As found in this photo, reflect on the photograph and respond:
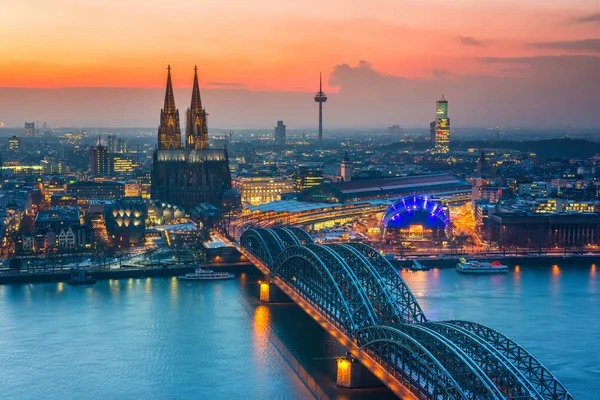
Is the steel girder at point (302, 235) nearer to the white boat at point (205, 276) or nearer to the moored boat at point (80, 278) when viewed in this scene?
the white boat at point (205, 276)

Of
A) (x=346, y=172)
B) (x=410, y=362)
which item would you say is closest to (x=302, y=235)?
(x=410, y=362)

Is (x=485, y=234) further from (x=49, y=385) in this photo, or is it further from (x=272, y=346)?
(x=49, y=385)

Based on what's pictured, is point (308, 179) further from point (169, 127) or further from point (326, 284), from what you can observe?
point (326, 284)

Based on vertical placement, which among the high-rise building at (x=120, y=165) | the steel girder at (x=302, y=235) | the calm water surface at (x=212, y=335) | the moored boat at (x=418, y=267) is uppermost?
the high-rise building at (x=120, y=165)

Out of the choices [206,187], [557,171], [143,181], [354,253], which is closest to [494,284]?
[354,253]

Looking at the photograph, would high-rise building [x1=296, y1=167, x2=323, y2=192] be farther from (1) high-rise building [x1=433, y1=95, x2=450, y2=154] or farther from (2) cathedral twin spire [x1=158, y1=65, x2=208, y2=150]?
(1) high-rise building [x1=433, y1=95, x2=450, y2=154]

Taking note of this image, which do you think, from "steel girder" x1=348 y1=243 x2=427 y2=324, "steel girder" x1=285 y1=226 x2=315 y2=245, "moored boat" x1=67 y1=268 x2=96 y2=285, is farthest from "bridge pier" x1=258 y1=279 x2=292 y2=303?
"moored boat" x1=67 y1=268 x2=96 y2=285

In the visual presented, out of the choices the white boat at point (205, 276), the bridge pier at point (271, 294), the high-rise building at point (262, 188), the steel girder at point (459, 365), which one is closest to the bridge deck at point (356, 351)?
the bridge pier at point (271, 294)
